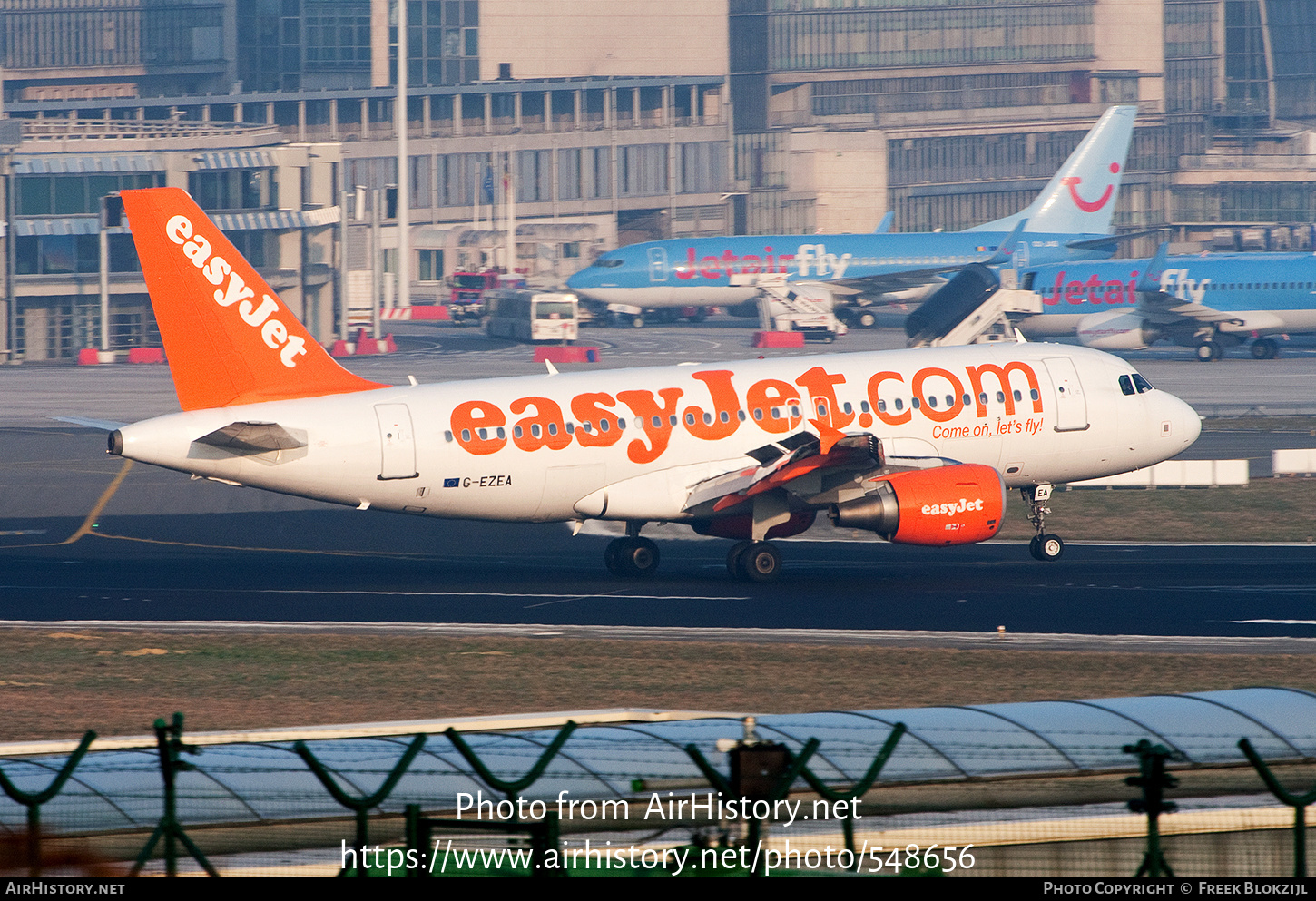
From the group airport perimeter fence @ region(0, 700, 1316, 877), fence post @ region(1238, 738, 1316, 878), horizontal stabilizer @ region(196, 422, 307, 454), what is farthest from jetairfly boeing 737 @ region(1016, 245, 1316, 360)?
fence post @ region(1238, 738, 1316, 878)

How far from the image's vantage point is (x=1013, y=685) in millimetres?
27219

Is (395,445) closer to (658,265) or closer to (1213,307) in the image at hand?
(1213,307)

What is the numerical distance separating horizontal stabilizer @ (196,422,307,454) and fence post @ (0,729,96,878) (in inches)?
899

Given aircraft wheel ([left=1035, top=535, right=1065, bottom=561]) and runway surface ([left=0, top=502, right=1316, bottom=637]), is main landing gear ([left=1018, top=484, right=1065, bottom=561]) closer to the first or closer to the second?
aircraft wheel ([left=1035, top=535, right=1065, bottom=561])

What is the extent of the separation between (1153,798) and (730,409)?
2722 cm

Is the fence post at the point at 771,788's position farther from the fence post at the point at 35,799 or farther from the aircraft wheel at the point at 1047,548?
the aircraft wheel at the point at 1047,548

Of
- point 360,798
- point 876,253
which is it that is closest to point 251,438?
point 360,798

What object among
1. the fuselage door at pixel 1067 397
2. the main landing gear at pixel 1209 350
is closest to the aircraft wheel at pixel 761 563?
the fuselage door at pixel 1067 397

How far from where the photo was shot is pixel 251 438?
115 ft

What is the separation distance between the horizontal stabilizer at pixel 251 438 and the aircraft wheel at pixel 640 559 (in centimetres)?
861

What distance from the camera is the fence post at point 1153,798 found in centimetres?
1170
